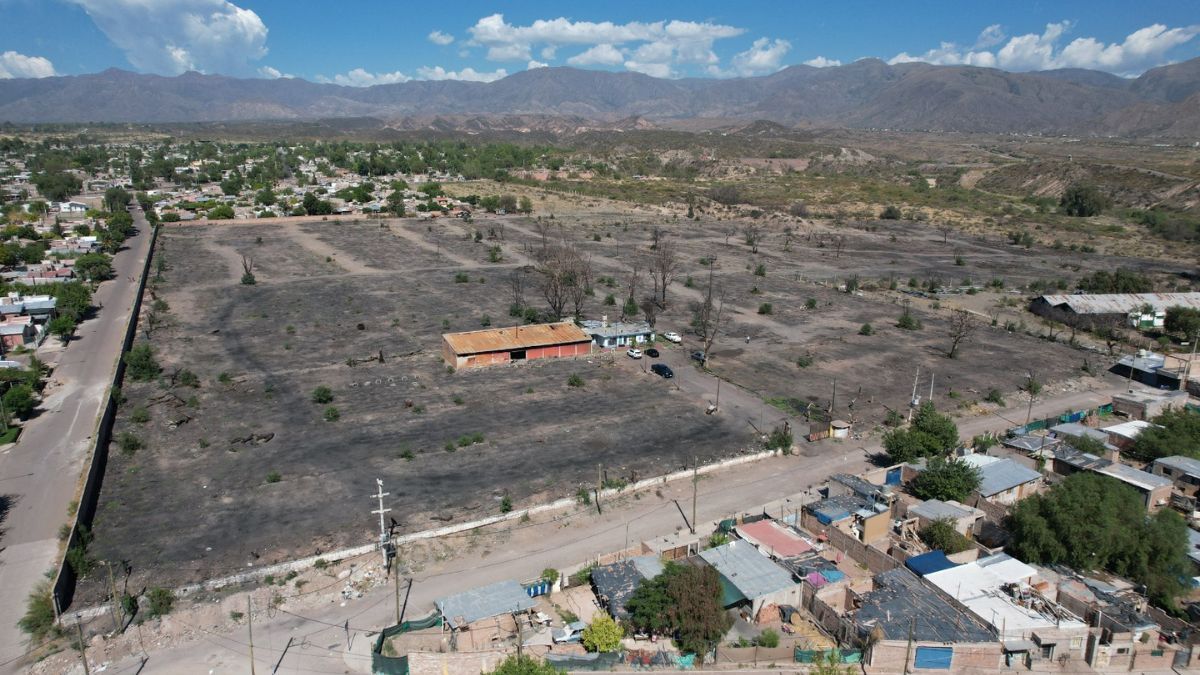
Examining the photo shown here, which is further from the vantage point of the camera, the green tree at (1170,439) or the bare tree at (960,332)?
the bare tree at (960,332)

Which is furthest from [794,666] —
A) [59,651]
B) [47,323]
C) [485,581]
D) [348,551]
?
[47,323]

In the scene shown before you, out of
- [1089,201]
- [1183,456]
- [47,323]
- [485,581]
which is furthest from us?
[1089,201]

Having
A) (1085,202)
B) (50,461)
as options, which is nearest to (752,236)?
(1085,202)

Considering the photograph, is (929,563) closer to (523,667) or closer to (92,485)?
(523,667)

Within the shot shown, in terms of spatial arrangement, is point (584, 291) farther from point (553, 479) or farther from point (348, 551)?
point (348, 551)

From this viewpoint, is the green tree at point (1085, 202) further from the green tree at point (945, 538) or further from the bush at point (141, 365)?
the bush at point (141, 365)

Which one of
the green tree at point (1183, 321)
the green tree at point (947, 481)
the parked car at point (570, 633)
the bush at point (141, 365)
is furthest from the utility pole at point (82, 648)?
the green tree at point (1183, 321)

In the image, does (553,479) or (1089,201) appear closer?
(553,479)
